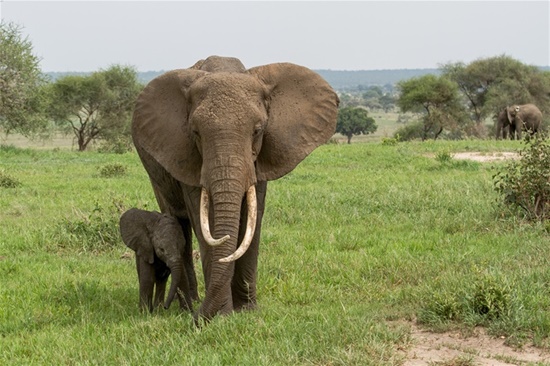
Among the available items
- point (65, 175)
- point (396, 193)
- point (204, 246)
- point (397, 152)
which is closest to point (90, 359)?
point (204, 246)

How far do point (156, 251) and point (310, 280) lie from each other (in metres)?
1.69

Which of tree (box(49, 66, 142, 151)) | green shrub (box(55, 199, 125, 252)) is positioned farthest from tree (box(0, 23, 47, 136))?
green shrub (box(55, 199, 125, 252))

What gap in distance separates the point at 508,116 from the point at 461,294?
1170 inches

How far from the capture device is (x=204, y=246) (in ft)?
19.4

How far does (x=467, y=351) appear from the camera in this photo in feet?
16.2

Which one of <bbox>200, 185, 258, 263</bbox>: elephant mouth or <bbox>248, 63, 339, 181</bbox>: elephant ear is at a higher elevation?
<bbox>248, 63, 339, 181</bbox>: elephant ear

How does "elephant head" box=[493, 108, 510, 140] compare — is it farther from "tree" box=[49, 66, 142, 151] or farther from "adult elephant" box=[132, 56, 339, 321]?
"adult elephant" box=[132, 56, 339, 321]

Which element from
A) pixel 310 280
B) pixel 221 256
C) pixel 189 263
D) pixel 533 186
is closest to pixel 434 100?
pixel 533 186

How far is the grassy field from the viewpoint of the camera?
5.15 metres

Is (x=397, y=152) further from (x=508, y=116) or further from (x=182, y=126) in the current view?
(x=508, y=116)

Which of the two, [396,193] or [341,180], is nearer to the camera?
[396,193]

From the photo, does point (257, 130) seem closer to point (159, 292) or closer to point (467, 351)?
point (159, 292)

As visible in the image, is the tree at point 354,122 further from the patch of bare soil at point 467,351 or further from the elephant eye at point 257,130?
the patch of bare soil at point 467,351

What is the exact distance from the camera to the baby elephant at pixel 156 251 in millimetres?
6133
